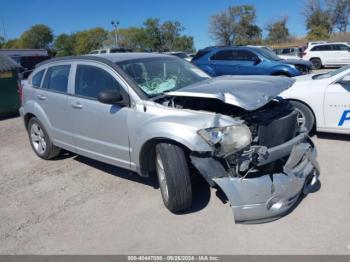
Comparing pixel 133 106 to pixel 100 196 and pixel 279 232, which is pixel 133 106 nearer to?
pixel 100 196

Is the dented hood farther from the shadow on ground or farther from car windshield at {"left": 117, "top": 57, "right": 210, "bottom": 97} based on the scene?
the shadow on ground

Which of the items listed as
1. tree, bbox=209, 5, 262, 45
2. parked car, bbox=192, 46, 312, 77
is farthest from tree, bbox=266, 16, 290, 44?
parked car, bbox=192, 46, 312, 77

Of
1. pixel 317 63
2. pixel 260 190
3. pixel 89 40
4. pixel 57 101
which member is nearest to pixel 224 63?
pixel 57 101

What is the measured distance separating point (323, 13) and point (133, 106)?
5786cm

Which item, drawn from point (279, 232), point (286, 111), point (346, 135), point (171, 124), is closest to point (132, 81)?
point (171, 124)

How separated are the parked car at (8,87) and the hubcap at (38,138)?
4.87m

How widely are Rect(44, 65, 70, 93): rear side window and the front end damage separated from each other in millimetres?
2528

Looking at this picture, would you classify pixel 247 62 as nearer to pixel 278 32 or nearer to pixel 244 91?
pixel 244 91

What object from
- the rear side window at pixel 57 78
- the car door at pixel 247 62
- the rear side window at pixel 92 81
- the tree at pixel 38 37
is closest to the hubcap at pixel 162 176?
the rear side window at pixel 92 81

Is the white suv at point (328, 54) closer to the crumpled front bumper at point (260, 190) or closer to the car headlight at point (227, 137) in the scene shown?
the crumpled front bumper at point (260, 190)

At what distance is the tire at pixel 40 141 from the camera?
17.9ft

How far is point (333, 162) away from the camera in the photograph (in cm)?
475

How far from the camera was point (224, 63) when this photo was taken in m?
12.3

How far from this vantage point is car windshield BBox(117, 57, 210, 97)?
4.10 m
